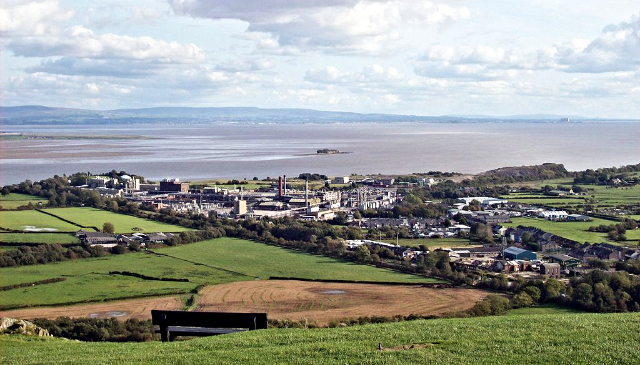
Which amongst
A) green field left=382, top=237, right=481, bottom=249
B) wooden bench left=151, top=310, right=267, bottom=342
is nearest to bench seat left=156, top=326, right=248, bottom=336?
wooden bench left=151, top=310, right=267, bottom=342

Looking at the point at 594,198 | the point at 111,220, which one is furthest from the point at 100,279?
the point at 594,198

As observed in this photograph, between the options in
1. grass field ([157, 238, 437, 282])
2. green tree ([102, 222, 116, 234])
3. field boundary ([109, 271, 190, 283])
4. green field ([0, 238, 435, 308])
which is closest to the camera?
green field ([0, 238, 435, 308])

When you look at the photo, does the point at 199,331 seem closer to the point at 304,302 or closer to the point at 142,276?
the point at 304,302

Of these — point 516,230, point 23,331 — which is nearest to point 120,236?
point 516,230

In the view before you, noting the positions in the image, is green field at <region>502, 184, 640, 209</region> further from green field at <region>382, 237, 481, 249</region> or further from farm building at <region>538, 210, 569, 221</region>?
green field at <region>382, 237, 481, 249</region>

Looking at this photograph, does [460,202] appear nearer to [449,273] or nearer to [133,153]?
[449,273]
